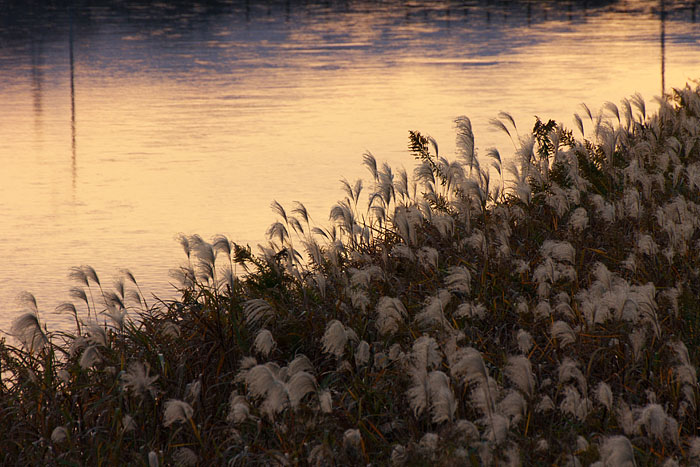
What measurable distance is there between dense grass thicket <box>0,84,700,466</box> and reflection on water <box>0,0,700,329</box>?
6.08ft

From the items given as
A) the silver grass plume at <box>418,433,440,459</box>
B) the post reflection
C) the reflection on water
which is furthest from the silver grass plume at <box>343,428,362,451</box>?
the post reflection

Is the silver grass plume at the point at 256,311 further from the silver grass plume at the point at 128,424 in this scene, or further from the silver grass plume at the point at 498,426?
the silver grass plume at the point at 498,426

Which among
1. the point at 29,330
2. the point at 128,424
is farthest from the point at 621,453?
the point at 29,330

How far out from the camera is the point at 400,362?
6.33m

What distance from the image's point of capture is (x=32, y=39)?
3197 cm

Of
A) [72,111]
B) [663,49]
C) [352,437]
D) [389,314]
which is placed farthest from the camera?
[663,49]

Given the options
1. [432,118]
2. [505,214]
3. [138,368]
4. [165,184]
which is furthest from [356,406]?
[432,118]

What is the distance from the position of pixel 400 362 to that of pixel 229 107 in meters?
12.7

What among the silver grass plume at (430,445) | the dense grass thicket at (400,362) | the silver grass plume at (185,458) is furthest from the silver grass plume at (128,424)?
the silver grass plume at (430,445)

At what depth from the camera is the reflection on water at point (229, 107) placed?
11086 millimetres

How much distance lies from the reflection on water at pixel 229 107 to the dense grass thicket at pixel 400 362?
185 cm

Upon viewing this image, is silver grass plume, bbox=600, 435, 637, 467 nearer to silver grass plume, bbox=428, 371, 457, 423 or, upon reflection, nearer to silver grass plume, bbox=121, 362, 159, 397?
silver grass plume, bbox=428, 371, 457, 423

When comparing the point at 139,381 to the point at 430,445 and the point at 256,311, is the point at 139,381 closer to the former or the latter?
the point at 256,311

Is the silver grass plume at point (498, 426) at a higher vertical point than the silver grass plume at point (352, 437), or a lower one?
higher
